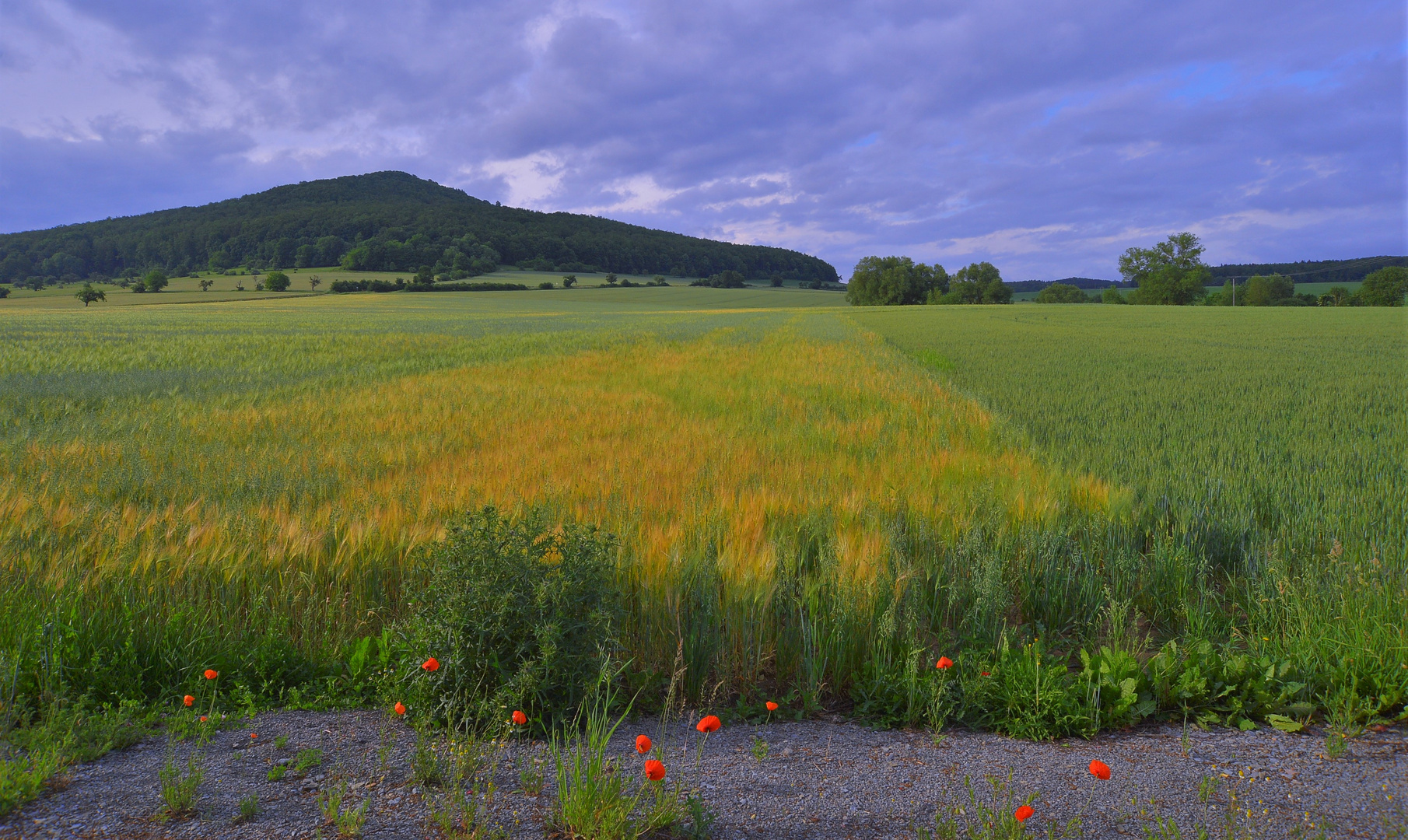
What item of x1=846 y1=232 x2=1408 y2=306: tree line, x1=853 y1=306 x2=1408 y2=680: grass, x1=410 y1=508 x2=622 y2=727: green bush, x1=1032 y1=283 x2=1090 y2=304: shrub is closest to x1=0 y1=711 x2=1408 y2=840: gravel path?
x1=410 y1=508 x2=622 y2=727: green bush

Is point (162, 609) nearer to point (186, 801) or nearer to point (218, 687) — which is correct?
point (218, 687)

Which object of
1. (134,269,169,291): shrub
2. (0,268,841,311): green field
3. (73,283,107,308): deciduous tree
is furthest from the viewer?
(134,269,169,291): shrub

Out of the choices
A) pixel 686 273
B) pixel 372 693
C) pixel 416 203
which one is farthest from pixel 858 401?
pixel 416 203

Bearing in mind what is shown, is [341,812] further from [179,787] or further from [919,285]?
[919,285]

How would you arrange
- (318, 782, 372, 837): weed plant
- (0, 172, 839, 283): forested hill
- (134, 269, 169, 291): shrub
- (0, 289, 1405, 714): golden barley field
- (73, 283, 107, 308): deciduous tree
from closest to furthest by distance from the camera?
1. (318, 782, 372, 837): weed plant
2. (0, 289, 1405, 714): golden barley field
3. (73, 283, 107, 308): deciduous tree
4. (134, 269, 169, 291): shrub
5. (0, 172, 839, 283): forested hill

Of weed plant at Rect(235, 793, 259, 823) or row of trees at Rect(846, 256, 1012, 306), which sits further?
row of trees at Rect(846, 256, 1012, 306)

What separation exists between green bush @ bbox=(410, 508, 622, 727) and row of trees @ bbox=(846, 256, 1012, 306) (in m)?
107

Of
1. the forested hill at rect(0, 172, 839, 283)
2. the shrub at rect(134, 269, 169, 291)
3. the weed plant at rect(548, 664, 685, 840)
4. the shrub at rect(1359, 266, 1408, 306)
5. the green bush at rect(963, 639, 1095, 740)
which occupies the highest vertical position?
the forested hill at rect(0, 172, 839, 283)

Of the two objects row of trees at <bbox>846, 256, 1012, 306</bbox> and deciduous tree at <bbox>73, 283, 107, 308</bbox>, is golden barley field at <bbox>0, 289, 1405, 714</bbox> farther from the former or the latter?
row of trees at <bbox>846, 256, 1012, 306</bbox>

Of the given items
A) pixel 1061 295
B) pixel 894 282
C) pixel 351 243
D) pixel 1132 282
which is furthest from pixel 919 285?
pixel 351 243

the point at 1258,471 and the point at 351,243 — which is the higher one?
the point at 351,243

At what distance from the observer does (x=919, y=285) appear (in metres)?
116

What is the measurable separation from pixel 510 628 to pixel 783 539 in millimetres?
1893

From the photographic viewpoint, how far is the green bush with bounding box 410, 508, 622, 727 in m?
2.76
